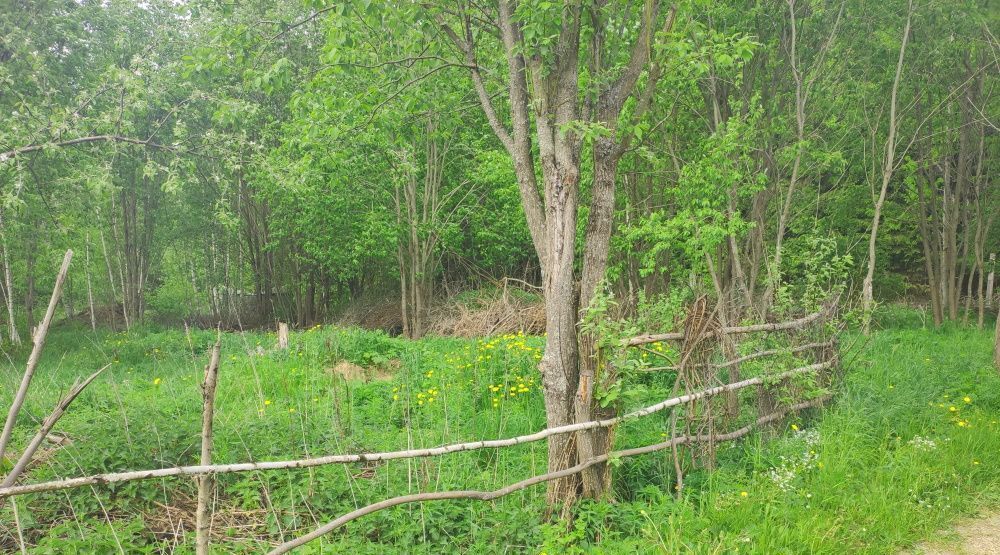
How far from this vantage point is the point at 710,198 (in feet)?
31.3

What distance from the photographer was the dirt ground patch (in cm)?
389

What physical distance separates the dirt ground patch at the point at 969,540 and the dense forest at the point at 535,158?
6.74ft

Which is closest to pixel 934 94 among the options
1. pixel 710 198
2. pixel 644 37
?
pixel 710 198

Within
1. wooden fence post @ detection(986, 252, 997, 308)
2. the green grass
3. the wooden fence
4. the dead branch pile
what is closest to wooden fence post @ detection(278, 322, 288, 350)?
the green grass

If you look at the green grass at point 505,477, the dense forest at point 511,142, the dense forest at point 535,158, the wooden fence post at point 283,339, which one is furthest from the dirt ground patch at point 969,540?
the wooden fence post at point 283,339

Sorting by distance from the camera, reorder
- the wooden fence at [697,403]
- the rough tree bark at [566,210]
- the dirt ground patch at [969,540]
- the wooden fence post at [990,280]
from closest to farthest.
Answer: the wooden fence at [697,403], the dirt ground patch at [969,540], the rough tree bark at [566,210], the wooden fence post at [990,280]

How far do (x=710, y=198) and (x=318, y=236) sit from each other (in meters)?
9.70

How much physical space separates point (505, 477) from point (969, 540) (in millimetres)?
3192

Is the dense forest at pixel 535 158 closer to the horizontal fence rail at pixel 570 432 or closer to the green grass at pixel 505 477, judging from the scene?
the horizontal fence rail at pixel 570 432

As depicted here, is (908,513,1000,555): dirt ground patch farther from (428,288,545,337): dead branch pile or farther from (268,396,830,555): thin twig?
(428,288,545,337): dead branch pile

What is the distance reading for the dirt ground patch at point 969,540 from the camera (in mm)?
3893

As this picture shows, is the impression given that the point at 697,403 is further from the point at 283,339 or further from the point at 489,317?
the point at 489,317

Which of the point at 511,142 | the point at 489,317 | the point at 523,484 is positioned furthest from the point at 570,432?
the point at 489,317

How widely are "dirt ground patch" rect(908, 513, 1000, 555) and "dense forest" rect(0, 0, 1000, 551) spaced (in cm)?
205
